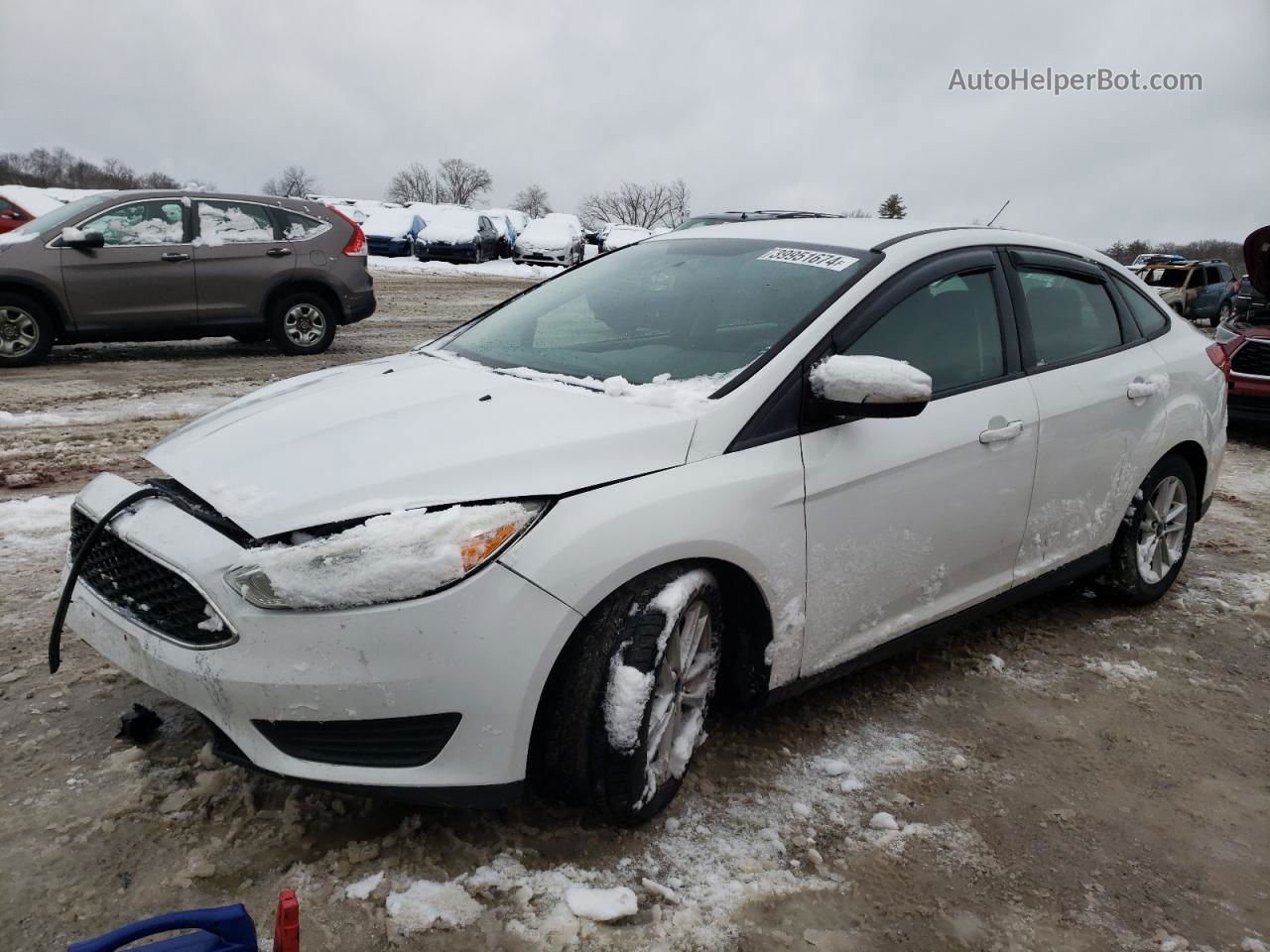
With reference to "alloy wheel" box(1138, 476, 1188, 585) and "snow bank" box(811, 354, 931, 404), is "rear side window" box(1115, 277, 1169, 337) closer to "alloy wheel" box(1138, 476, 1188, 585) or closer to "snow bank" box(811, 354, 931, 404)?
"alloy wheel" box(1138, 476, 1188, 585)

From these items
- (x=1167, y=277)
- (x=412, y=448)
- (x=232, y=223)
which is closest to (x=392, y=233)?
(x=232, y=223)

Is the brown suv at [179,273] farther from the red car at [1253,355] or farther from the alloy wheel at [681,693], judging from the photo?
the red car at [1253,355]

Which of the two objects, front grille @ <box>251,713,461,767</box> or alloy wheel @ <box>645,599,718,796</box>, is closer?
front grille @ <box>251,713,461,767</box>

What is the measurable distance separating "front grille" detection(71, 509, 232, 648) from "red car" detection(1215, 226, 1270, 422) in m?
8.50

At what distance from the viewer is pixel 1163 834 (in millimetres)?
2584

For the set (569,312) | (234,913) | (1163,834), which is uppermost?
(569,312)

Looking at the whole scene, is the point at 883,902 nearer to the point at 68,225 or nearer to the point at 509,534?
the point at 509,534

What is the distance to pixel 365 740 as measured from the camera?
82.6 inches

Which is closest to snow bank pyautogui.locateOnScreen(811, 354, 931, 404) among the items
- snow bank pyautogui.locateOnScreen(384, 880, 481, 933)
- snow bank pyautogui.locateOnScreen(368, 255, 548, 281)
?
snow bank pyautogui.locateOnScreen(384, 880, 481, 933)

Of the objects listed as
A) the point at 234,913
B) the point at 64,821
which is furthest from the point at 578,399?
the point at 64,821

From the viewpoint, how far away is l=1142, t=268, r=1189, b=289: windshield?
882 inches

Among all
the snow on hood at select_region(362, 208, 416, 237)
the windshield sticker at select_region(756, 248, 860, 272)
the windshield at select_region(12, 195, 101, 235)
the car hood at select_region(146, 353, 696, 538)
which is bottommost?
the car hood at select_region(146, 353, 696, 538)

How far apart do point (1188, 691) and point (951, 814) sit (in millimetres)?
1394

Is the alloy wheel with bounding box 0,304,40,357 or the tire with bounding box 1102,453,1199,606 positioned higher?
the alloy wheel with bounding box 0,304,40,357
